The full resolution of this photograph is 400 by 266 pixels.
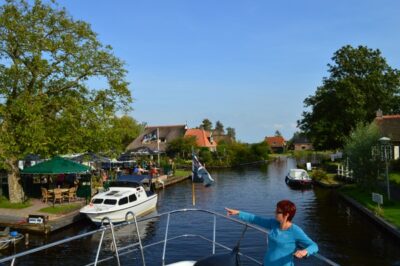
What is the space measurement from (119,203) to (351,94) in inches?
1587

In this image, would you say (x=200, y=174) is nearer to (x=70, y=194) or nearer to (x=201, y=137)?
(x=70, y=194)

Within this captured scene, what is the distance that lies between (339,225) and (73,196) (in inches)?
724

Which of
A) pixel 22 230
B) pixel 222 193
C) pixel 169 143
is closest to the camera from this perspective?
pixel 22 230

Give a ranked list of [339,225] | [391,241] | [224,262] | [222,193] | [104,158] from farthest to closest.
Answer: [222,193], [104,158], [339,225], [391,241], [224,262]

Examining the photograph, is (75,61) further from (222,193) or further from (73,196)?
(222,193)

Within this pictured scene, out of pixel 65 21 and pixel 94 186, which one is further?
pixel 94 186

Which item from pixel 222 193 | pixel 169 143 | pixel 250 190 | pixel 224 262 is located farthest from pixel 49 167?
pixel 169 143

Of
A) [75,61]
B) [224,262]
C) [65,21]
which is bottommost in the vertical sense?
[224,262]

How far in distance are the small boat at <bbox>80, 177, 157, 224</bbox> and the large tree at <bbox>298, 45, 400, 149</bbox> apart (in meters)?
34.8

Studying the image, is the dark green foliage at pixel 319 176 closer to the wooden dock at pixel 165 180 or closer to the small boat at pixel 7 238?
the wooden dock at pixel 165 180

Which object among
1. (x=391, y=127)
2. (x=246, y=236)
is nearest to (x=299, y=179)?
(x=391, y=127)

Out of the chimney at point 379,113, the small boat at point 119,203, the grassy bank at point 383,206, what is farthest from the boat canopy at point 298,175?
the small boat at point 119,203

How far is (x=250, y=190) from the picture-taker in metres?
45.1

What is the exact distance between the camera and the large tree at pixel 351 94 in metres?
58.0
